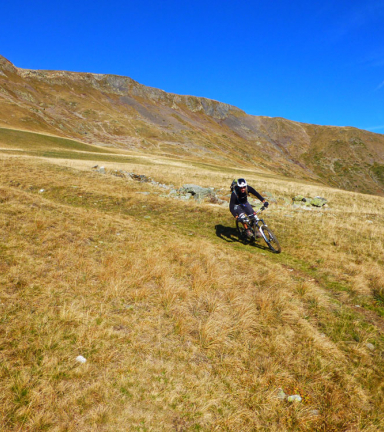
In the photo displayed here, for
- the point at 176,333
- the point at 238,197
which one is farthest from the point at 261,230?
the point at 176,333

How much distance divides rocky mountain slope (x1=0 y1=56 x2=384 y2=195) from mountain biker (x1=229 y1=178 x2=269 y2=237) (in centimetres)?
8837

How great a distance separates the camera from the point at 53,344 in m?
3.92

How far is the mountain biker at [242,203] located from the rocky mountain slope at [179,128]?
290 ft

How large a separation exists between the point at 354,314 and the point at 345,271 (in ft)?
9.27

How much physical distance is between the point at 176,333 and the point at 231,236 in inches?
302

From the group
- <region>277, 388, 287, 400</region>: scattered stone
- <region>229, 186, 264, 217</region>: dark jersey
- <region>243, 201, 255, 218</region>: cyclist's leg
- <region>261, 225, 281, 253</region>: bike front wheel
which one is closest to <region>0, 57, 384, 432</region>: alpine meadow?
<region>277, 388, 287, 400</region>: scattered stone

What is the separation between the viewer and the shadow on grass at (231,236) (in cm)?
1086

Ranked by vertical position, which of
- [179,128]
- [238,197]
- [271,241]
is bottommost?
[271,241]

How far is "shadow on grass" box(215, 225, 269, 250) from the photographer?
10.9 metres

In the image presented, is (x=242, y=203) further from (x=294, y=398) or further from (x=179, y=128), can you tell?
(x=179, y=128)

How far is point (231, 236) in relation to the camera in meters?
11.8

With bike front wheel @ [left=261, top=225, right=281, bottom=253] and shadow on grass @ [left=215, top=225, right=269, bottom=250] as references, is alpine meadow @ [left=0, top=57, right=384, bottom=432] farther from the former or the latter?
bike front wheel @ [left=261, top=225, right=281, bottom=253]

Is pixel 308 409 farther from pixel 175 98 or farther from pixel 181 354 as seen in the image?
pixel 175 98

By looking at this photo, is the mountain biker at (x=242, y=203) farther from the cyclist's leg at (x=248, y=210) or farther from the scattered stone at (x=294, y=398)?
the scattered stone at (x=294, y=398)
